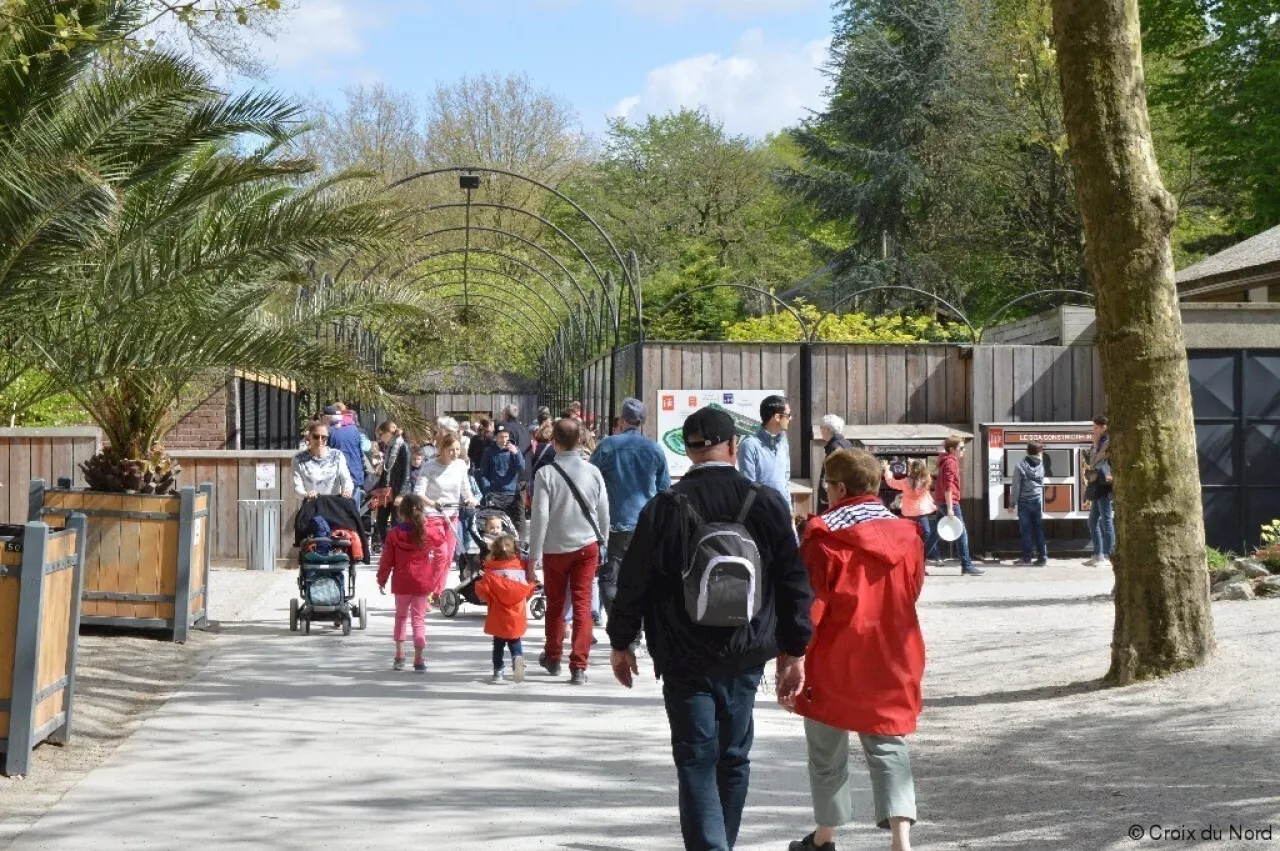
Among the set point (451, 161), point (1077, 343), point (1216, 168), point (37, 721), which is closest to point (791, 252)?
point (451, 161)

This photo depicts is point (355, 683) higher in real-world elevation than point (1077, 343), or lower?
lower

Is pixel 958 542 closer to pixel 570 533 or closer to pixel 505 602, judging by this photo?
pixel 570 533

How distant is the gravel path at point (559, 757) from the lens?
6512mm

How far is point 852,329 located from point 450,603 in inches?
935

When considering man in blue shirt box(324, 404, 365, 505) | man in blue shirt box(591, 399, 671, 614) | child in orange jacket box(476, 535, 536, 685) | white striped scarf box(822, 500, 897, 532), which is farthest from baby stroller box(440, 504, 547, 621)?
white striped scarf box(822, 500, 897, 532)

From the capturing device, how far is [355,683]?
1056 cm

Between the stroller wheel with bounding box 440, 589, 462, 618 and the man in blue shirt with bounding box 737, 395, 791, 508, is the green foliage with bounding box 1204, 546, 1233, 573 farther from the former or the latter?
the stroller wheel with bounding box 440, 589, 462, 618

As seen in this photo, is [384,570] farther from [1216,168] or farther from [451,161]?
[451,161]


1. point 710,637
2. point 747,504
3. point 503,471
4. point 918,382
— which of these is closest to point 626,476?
point 747,504

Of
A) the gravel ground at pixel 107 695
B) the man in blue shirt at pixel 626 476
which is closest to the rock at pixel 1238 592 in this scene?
the man in blue shirt at pixel 626 476

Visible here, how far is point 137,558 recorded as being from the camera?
1288cm

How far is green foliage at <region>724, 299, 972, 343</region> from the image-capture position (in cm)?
3706

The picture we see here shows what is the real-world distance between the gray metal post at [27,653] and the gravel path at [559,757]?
188 millimetres

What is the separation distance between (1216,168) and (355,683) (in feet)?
113
